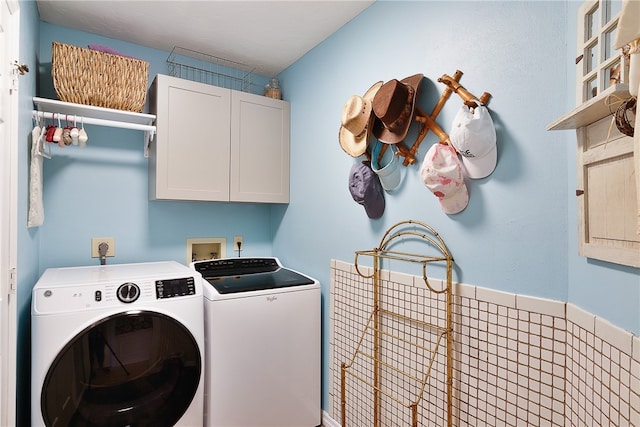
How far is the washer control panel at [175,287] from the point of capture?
5.56ft

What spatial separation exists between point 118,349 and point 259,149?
1.40 m

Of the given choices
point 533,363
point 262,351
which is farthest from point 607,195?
point 262,351

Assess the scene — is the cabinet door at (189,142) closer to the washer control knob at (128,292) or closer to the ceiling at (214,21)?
the ceiling at (214,21)

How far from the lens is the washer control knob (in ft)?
5.24

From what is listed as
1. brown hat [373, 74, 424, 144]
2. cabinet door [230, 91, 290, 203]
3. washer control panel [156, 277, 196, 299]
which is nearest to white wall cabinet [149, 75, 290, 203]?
cabinet door [230, 91, 290, 203]

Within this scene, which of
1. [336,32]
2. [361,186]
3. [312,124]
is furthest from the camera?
[312,124]

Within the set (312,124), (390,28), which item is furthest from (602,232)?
(312,124)

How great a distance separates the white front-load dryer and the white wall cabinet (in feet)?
1.88

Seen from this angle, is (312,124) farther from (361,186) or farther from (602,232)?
(602,232)

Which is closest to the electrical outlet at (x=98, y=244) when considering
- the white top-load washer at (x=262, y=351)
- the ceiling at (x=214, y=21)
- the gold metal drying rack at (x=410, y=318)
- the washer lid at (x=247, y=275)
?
the washer lid at (x=247, y=275)

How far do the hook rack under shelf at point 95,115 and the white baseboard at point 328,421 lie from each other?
6.39 ft

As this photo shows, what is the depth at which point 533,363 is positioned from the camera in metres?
1.13

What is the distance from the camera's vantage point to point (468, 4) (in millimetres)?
1351

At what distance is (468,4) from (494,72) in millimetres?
317
